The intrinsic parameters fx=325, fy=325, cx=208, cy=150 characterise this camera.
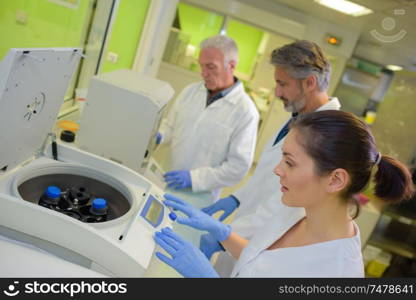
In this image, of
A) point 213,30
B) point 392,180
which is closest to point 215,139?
point 392,180

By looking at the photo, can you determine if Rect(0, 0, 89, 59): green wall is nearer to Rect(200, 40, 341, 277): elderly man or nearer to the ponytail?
Rect(200, 40, 341, 277): elderly man

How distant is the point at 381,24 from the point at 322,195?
258cm

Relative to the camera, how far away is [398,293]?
32.5 inches

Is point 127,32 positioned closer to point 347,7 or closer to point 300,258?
point 347,7

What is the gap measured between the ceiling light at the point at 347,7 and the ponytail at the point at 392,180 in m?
2.66

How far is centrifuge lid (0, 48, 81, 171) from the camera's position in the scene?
691mm

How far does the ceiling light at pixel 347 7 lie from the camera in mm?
3027

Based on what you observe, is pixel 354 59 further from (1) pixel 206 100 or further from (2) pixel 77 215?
(2) pixel 77 215

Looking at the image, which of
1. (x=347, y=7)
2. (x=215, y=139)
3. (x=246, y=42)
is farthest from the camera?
(x=246, y=42)

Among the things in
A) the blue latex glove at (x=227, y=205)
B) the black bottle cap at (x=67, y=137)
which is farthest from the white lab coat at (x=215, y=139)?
the black bottle cap at (x=67, y=137)

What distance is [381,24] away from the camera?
2.79 meters

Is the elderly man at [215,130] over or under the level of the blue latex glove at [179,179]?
over

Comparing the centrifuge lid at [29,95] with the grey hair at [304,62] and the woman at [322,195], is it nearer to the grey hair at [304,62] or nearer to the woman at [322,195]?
the woman at [322,195]

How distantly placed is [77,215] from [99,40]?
1806 mm
